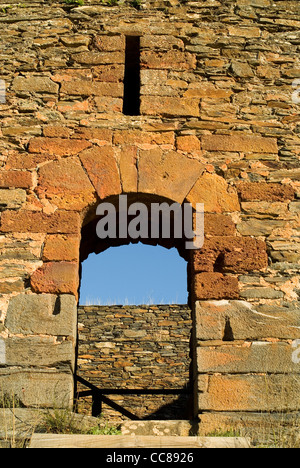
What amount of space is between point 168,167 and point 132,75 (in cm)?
144

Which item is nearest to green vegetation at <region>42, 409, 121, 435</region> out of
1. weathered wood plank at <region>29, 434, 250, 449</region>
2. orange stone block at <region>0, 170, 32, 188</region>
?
weathered wood plank at <region>29, 434, 250, 449</region>

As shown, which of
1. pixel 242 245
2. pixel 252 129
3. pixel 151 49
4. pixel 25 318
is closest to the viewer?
pixel 25 318

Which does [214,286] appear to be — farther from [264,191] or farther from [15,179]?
[15,179]

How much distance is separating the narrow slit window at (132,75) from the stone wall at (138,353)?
4.76 m

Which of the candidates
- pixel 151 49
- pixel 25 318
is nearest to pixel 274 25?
pixel 151 49

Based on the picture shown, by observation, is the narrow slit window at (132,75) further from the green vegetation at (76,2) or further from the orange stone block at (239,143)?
the orange stone block at (239,143)

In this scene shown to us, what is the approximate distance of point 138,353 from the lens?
963 centimetres

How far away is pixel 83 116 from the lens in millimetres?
4996

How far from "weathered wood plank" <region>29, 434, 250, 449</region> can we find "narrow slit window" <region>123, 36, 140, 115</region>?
306 centimetres

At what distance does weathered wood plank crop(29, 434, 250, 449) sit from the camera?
323cm

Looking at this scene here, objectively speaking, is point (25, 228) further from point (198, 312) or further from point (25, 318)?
point (198, 312)

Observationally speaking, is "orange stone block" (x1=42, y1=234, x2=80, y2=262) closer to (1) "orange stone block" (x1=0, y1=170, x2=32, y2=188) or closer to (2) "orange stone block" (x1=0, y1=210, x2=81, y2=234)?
(2) "orange stone block" (x1=0, y1=210, x2=81, y2=234)

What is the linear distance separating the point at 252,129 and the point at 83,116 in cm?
148
